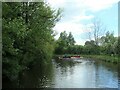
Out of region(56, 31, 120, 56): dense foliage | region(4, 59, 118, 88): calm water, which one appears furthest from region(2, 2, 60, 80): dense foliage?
region(56, 31, 120, 56): dense foliage

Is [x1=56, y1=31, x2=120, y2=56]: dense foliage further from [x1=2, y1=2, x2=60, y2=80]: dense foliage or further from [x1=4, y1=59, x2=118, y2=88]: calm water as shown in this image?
[x1=2, y1=2, x2=60, y2=80]: dense foliage

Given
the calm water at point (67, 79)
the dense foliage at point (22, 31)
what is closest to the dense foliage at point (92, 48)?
the calm water at point (67, 79)

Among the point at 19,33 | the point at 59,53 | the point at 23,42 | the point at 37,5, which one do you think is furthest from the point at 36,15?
the point at 59,53

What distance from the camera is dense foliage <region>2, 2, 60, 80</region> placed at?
70.1 ft

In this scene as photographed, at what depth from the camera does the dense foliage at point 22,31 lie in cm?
2136

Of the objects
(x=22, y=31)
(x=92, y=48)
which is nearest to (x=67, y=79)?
(x=22, y=31)

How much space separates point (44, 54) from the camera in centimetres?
3797

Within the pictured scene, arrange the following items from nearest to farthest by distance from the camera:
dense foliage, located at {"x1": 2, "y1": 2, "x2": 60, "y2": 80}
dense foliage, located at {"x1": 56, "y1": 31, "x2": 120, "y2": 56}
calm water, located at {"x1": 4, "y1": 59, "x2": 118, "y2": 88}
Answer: dense foliage, located at {"x1": 2, "y1": 2, "x2": 60, "y2": 80} → calm water, located at {"x1": 4, "y1": 59, "x2": 118, "y2": 88} → dense foliage, located at {"x1": 56, "y1": 31, "x2": 120, "y2": 56}

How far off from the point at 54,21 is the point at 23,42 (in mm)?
10569

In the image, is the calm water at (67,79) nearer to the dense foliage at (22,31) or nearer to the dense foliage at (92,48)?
the dense foliage at (22,31)

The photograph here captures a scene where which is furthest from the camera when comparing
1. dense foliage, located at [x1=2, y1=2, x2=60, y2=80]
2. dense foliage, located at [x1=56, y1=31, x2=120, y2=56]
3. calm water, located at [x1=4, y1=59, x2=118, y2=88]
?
dense foliage, located at [x1=56, y1=31, x2=120, y2=56]

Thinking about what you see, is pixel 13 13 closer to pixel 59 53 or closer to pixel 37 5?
pixel 37 5

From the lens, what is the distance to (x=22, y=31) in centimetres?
2306

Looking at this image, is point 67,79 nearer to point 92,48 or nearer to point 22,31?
point 22,31
